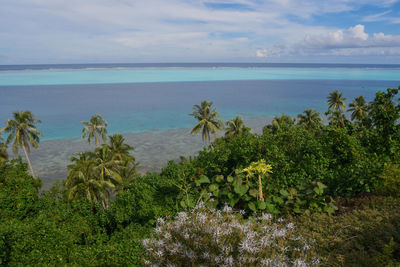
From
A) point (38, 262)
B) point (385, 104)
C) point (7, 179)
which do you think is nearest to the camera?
point (38, 262)

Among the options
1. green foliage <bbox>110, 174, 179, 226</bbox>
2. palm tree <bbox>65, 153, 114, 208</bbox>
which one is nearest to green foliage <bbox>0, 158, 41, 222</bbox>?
green foliage <bbox>110, 174, 179, 226</bbox>

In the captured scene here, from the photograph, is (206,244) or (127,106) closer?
(206,244)

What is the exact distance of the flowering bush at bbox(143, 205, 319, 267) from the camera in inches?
139

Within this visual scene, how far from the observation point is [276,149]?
9.05 m

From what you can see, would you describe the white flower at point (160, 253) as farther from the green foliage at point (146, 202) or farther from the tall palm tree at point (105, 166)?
the tall palm tree at point (105, 166)

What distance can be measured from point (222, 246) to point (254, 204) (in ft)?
11.0

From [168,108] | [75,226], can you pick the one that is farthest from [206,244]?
[168,108]

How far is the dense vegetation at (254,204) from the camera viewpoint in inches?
174

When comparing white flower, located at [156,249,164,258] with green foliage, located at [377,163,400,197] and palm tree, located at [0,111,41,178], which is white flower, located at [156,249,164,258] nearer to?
green foliage, located at [377,163,400,197]

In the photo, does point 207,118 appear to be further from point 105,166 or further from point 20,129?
point 20,129

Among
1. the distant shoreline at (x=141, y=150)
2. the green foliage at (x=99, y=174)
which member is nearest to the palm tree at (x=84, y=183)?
the green foliage at (x=99, y=174)

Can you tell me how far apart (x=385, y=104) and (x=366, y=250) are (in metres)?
8.44

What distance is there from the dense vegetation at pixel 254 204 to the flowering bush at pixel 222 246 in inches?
1.1

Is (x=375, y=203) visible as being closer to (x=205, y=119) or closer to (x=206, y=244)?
(x=206, y=244)
